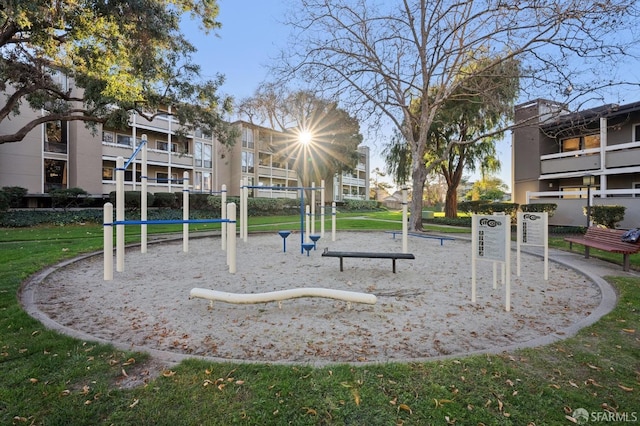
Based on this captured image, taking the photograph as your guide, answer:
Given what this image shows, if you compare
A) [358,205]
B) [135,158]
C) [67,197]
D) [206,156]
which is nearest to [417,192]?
[135,158]

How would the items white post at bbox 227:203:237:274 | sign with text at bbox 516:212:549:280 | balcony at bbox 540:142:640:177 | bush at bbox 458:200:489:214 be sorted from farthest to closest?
bush at bbox 458:200:489:214, balcony at bbox 540:142:640:177, sign with text at bbox 516:212:549:280, white post at bbox 227:203:237:274

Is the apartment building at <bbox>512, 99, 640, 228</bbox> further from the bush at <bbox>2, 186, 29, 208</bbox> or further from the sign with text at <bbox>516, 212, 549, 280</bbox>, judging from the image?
the bush at <bbox>2, 186, 29, 208</bbox>

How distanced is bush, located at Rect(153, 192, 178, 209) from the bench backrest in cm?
2626

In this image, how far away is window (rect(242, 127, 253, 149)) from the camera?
4080 cm

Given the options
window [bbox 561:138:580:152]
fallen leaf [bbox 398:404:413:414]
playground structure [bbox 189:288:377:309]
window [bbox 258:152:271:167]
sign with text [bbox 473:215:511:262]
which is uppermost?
window [bbox 258:152:271:167]

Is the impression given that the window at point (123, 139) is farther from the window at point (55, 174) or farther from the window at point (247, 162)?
the window at point (247, 162)

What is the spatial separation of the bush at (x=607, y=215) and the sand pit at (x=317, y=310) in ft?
36.4

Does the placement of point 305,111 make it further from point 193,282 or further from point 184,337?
point 184,337

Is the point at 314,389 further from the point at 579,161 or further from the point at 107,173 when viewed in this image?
the point at 107,173

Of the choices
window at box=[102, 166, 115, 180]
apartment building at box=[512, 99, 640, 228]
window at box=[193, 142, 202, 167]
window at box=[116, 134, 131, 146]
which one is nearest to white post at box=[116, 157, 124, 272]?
Answer: apartment building at box=[512, 99, 640, 228]

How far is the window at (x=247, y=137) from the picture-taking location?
40800 mm

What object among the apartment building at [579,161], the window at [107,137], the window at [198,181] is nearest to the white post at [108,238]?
the apartment building at [579,161]

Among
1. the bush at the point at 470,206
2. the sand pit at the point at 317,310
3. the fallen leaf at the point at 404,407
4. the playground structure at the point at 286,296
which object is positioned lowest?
the sand pit at the point at 317,310

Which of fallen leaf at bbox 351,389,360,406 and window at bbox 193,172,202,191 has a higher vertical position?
window at bbox 193,172,202,191
